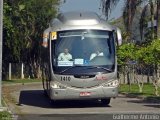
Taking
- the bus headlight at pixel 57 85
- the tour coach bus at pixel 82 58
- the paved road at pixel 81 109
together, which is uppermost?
the tour coach bus at pixel 82 58

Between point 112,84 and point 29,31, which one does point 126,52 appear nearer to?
point 112,84

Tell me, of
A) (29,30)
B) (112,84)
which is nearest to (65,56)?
(112,84)

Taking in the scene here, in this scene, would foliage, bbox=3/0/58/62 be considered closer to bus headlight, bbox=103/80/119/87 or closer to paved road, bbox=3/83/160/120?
paved road, bbox=3/83/160/120

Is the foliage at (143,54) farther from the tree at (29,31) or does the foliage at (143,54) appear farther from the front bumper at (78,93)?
the tree at (29,31)

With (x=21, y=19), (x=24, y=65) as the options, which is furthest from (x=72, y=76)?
(x=24, y=65)

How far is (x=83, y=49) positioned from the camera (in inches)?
835

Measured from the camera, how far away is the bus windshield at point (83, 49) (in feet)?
68.7

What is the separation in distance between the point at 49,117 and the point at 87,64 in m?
4.05

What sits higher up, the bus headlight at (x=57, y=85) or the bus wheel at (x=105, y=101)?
the bus headlight at (x=57, y=85)

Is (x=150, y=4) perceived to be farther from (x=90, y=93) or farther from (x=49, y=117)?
(x=49, y=117)

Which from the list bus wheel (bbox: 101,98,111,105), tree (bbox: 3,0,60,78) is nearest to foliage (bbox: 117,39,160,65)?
bus wheel (bbox: 101,98,111,105)

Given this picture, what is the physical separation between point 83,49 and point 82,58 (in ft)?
1.26

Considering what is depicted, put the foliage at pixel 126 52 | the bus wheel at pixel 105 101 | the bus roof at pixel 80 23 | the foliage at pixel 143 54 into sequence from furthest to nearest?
1. the foliage at pixel 126 52
2. the foliage at pixel 143 54
3. the bus wheel at pixel 105 101
4. the bus roof at pixel 80 23

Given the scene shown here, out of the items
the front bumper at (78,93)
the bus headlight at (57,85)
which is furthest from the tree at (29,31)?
the front bumper at (78,93)
